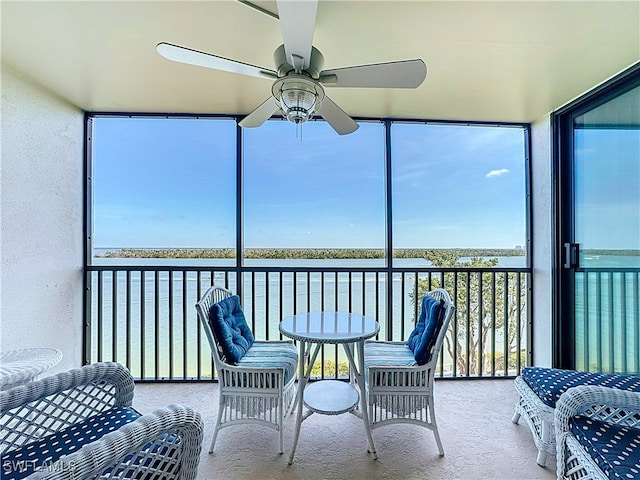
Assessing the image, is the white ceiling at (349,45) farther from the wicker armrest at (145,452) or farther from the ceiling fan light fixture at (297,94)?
the wicker armrest at (145,452)

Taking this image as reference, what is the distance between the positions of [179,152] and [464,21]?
2465mm

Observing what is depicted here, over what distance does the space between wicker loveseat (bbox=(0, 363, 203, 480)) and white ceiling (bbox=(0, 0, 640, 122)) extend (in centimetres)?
179

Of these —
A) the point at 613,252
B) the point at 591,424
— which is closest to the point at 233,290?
the point at 591,424

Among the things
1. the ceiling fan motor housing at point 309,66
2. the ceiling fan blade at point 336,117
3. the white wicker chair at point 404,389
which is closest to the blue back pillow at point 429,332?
the white wicker chair at point 404,389

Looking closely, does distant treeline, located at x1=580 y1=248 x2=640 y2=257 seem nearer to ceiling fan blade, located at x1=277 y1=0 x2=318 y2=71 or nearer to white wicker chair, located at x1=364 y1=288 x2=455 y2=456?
Result: white wicker chair, located at x1=364 y1=288 x2=455 y2=456

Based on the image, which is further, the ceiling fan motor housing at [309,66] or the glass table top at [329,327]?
the glass table top at [329,327]

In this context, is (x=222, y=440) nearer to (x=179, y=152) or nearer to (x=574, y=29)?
(x=179, y=152)

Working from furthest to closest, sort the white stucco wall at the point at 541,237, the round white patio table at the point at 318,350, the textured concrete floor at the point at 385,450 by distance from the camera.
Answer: the white stucco wall at the point at 541,237
the round white patio table at the point at 318,350
the textured concrete floor at the point at 385,450

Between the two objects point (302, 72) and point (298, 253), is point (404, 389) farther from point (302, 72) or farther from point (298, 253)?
point (302, 72)

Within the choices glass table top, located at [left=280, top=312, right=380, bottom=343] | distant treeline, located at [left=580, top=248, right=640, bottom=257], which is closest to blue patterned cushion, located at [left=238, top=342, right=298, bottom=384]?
glass table top, located at [left=280, top=312, right=380, bottom=343]

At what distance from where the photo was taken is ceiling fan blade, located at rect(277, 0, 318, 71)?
109 centimetres

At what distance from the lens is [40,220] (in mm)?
2281

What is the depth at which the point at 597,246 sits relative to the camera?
92.6 inches

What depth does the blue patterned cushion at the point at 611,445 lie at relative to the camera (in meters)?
1.16
